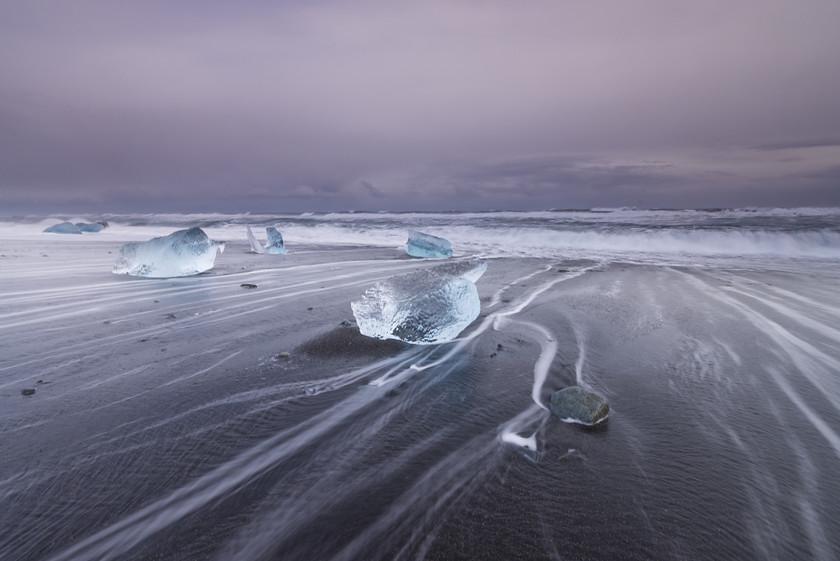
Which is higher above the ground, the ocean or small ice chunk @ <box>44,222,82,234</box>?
the ocean

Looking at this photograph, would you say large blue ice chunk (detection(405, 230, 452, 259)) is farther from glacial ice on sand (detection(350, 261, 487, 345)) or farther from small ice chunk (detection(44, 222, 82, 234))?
small ice chunk (detection(44, 222, 82, 234))

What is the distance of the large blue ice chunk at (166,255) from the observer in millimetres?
6973

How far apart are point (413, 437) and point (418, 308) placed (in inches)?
59.7

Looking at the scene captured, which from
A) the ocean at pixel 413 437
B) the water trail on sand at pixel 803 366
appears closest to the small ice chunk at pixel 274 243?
the ocean at pixel 413 437

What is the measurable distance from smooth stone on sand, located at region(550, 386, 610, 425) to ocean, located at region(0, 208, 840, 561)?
0.08 meters

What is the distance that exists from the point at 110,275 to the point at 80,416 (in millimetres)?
6378

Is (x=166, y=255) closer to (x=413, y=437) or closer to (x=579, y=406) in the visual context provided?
(x=413, y=437)

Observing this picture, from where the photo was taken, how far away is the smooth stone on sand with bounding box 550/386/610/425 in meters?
2.20

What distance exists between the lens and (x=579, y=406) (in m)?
2.23

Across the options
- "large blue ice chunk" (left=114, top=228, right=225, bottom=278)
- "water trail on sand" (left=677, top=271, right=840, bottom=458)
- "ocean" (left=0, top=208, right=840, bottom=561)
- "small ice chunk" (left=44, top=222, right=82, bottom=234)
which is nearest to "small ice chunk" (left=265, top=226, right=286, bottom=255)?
"large blue ice chunk" (left=114, top=228, right=225, bottom=278)

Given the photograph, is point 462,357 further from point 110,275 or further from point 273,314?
point 110,275

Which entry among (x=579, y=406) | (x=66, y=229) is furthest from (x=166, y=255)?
(x=66, y=229)

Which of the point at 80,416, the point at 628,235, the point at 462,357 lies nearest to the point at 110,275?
the point at 80,416

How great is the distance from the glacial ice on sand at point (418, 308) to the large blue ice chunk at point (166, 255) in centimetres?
505
